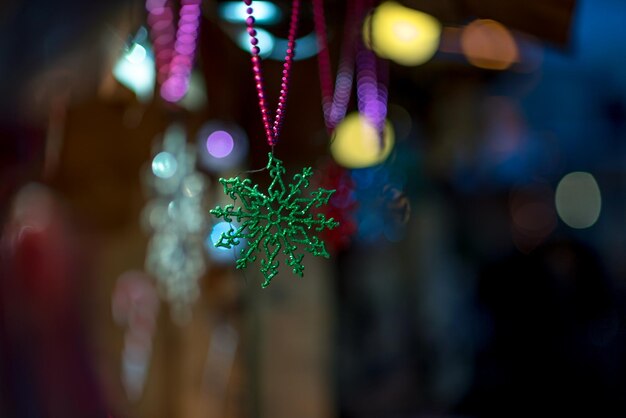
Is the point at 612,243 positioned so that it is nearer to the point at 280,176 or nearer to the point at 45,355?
the point at 45,355

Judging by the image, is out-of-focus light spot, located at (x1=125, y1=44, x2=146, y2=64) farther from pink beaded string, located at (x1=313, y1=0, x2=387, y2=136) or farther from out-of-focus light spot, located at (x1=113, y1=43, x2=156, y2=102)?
pink beaded string, located at (x1=313, y1=0, x2=387, y2=136)

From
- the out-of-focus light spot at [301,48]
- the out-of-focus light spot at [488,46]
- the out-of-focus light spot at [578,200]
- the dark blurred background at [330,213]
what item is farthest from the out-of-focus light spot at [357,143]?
the out-of-focus light spot at [578,200]

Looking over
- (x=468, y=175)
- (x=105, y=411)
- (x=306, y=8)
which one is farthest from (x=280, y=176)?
(x=468, y=175)

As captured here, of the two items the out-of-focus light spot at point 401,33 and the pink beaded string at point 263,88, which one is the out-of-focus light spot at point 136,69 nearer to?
the out-of-focus light spot at point 401,33

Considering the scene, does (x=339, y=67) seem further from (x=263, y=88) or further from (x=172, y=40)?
(x=263, y=88)

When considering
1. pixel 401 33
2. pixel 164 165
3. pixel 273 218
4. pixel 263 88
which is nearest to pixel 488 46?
pixel 401 33

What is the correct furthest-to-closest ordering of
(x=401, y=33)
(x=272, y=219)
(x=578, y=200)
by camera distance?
(x=578, y=200) < (x=401, y=33) < (x=272, y=219)
